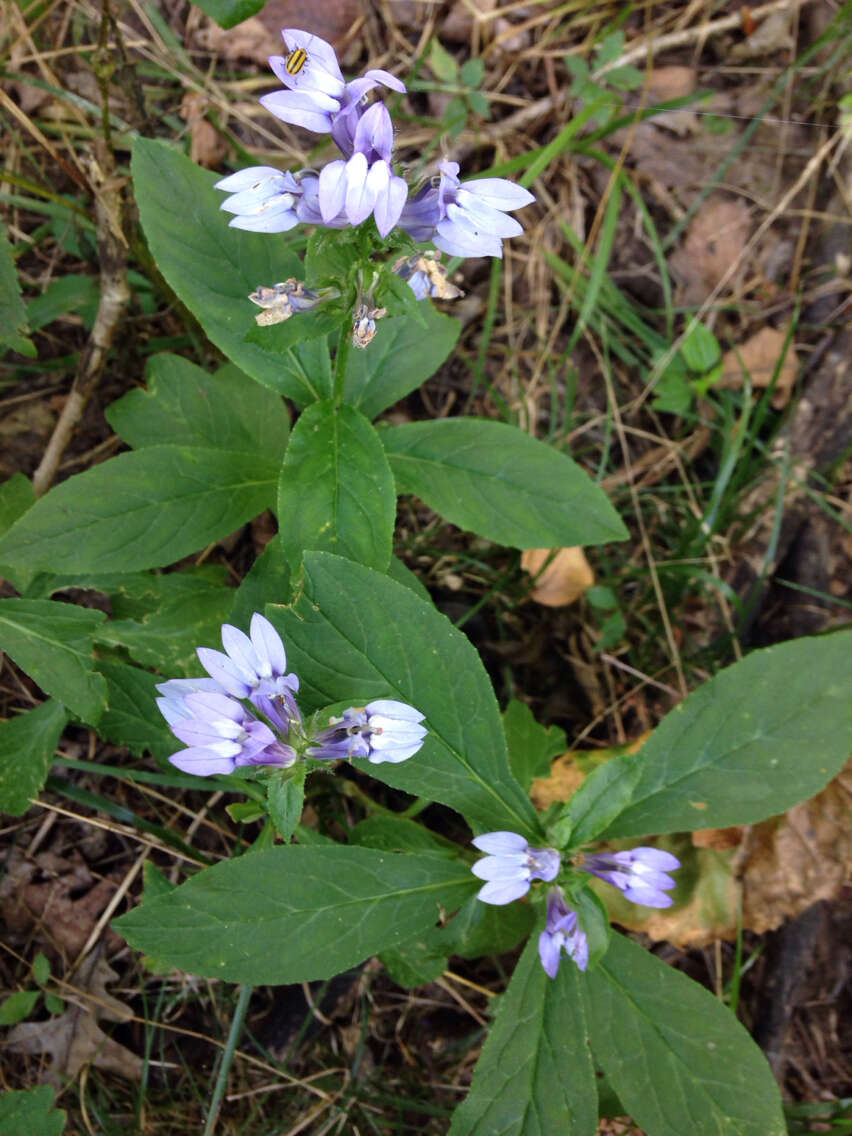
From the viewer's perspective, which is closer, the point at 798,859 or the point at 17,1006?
the point at 17,1006

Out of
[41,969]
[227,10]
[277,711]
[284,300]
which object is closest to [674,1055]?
[277,711]

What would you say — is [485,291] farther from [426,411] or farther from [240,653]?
[240,653]

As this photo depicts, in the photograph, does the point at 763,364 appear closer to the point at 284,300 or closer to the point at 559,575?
the point at 559,575

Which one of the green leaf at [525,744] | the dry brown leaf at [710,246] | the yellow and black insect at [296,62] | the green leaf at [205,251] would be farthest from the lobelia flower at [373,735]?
the dry brown leaf at [710,246]

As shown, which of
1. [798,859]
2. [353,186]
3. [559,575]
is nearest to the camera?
[353,186]

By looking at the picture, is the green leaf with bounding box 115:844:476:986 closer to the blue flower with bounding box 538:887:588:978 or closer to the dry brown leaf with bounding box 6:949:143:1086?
the blue flower with bounding box 538:887:588:978

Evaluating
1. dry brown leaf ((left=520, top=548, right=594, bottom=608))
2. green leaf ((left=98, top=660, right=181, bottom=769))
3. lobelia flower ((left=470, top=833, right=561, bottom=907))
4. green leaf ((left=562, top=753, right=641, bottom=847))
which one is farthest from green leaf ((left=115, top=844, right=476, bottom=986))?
dry brown leaf ((left=520, top=548, right=594, bottom=608))
